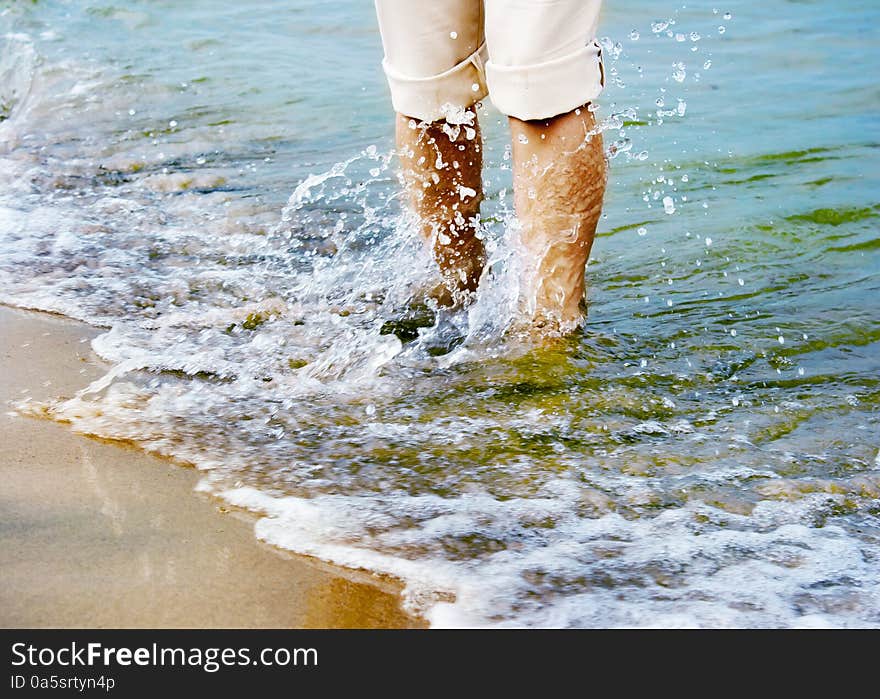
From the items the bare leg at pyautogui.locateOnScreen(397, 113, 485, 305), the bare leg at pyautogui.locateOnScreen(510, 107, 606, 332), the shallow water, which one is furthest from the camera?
the bare leg at pyautogui.locateOnScreen(397, 113, 485, 305)

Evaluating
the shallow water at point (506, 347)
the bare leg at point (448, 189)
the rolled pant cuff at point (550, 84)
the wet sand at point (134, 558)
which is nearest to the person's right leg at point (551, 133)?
the rolled pant cuff at point (550, 84)

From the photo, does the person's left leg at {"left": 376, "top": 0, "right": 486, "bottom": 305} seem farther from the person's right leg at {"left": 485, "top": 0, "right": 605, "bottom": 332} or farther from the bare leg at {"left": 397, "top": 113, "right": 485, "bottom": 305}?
the person's right leg at {"left": 485, "top": 0, "right": 605, "bottom": 332}

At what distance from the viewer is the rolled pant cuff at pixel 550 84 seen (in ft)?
8.36

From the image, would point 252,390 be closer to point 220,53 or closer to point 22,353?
point 22,353

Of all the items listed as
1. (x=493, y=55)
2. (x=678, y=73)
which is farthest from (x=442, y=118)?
(x=678, y=73)

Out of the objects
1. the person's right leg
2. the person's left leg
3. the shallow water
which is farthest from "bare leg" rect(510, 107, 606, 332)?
the person's left leg

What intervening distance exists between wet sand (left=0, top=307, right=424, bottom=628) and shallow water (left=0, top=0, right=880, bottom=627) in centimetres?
8

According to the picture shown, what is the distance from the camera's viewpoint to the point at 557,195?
2.73 metres

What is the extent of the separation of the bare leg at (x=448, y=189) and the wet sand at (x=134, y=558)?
1.16 metres

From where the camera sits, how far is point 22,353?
114 inches

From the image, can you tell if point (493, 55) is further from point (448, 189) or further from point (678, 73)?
point (678, 73)

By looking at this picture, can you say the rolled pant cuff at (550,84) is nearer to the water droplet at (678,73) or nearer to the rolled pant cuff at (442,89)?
the rolled pant cuff at (442,89)

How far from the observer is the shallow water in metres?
2.06

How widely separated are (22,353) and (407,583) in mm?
1485
